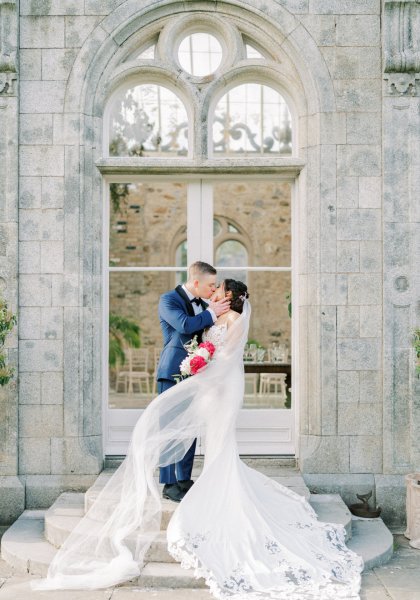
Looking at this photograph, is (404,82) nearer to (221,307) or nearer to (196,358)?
(221,307)

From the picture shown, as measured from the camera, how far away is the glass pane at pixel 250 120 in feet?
22.7

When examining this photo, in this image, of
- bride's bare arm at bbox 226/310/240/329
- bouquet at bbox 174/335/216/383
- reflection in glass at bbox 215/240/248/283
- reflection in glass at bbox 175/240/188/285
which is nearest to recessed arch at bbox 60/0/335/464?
bride's bare arm at bbox 226/310/240/329

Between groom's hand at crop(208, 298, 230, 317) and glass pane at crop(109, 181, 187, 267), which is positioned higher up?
glass pane at crop(109, 181, 187, 267)

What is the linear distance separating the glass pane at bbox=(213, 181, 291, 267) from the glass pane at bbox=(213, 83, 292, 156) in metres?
3.65

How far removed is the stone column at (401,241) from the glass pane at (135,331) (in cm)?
587

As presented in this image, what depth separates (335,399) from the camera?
651 centimetres

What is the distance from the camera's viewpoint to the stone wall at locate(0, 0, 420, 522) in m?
6.48

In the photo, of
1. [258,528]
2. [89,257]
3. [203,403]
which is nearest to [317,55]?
[89,257]

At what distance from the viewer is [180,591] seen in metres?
4.89

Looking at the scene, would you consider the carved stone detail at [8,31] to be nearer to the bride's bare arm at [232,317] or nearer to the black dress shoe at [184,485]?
Result: the bride's bare arm at [232,317]

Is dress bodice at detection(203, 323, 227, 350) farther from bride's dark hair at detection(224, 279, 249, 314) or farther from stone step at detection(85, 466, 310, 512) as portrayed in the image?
stone step at detection(85, 466, 310, 512)

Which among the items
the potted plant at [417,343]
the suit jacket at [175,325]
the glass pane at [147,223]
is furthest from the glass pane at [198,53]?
the glass pane at [147,223]

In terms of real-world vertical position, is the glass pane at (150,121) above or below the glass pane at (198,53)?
below

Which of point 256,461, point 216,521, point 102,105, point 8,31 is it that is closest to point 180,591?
point 216,521
